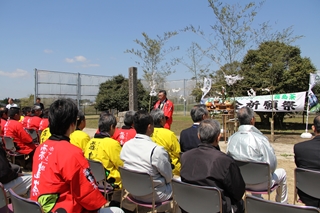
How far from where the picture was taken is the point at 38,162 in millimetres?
1657

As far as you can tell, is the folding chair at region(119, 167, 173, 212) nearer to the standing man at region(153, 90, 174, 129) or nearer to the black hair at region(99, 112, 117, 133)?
the black hair at region(99, 112, 117, 133)

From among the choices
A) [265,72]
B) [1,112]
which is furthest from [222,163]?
[265,72]

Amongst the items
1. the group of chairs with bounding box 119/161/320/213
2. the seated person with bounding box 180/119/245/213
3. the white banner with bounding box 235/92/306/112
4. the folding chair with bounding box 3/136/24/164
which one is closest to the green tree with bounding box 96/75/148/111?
the white banner with bounding box 235/92/306/112

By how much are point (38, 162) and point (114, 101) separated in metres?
19.1

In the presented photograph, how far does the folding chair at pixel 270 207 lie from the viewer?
154 centimetres

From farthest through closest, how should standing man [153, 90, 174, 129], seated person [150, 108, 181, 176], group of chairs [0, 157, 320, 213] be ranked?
standing man [153, 90, 174, 129], seated person [150, 108, 181, 176], group of chairs [0, 157, 320, 213]

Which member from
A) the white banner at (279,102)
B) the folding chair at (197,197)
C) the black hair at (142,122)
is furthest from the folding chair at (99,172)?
the white banner at (279,102)

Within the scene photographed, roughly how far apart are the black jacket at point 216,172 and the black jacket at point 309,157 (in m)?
1.04

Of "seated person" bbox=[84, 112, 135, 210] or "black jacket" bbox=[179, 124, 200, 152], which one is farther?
"black jacket" bbox=[179, 124, 200, 152]

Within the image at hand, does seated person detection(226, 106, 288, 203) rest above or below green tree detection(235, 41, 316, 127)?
below

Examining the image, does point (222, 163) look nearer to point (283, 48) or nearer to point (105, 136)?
point (105, 136)

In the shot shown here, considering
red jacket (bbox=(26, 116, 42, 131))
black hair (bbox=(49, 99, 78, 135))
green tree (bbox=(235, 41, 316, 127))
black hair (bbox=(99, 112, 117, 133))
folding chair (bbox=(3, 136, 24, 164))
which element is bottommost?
folding chair (bbox=(3, 136, 24, 164))

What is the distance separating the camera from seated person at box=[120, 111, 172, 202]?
260cm

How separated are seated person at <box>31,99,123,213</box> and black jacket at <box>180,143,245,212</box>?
80cm
